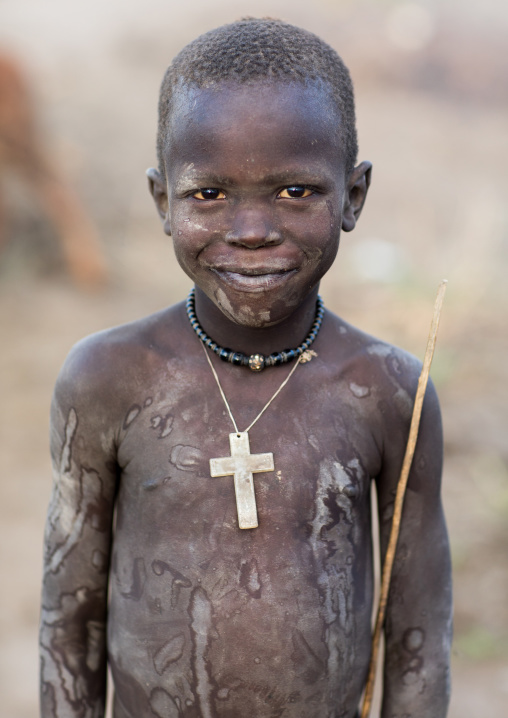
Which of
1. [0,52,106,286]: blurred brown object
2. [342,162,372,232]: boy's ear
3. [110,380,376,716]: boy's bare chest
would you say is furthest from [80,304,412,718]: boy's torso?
[0,52,106,286]: blurred brown object

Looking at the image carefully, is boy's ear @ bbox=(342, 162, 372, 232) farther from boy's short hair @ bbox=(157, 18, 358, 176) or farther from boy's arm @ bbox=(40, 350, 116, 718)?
boy's arm @ bbox=(40, 350, 116, 718)

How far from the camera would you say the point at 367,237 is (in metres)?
8.94

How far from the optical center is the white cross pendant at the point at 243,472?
171 cm

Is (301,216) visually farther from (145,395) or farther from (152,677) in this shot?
(152,677)

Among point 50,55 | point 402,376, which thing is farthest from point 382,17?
point 402,376

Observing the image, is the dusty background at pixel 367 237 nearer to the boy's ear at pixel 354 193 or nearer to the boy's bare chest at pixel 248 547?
the boy's bare chest at pixel 248 547

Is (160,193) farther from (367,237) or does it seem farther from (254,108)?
(367,237)

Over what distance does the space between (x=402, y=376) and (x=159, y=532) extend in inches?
24.8

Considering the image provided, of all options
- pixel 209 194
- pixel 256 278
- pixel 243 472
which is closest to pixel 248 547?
pixel 243 472

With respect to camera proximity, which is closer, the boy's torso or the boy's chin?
the boy's chin

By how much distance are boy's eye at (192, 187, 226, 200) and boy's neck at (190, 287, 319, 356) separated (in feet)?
0.95

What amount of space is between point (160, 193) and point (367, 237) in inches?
288

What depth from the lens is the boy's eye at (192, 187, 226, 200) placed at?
158cm

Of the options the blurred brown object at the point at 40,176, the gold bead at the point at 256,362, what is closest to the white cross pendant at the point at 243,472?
the gold bead at the point at 256,362
